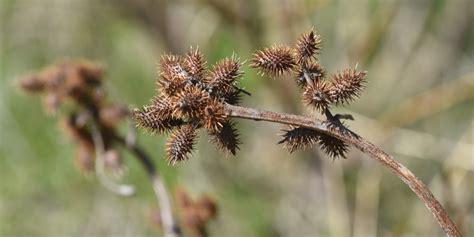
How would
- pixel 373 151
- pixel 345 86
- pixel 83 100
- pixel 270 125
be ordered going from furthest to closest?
pixel 270 125
pixel 83 100
pixel 345 86
pixel 373 151

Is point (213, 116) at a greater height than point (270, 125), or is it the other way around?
point (270, 125)

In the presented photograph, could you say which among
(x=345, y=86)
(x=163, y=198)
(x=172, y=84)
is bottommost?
(x=172, y=84)

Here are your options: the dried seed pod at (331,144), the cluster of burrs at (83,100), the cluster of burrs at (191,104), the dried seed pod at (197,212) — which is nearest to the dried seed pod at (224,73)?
the cluster of burrs at (191,104)

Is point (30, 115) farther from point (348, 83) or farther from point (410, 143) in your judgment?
point (348, 83)

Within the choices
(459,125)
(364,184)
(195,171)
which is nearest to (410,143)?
(364,184)

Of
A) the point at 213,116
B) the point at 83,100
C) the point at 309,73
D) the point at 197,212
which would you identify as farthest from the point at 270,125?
the point at 213,116

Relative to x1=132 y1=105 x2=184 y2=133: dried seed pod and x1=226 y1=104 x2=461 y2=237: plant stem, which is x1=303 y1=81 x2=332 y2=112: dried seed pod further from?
x1=132 y1=105 x2=184 y2=133: dried seed pod

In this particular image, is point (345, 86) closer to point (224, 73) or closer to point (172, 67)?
point (224, 73)

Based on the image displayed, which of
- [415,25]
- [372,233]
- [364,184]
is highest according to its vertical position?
[415,25]
